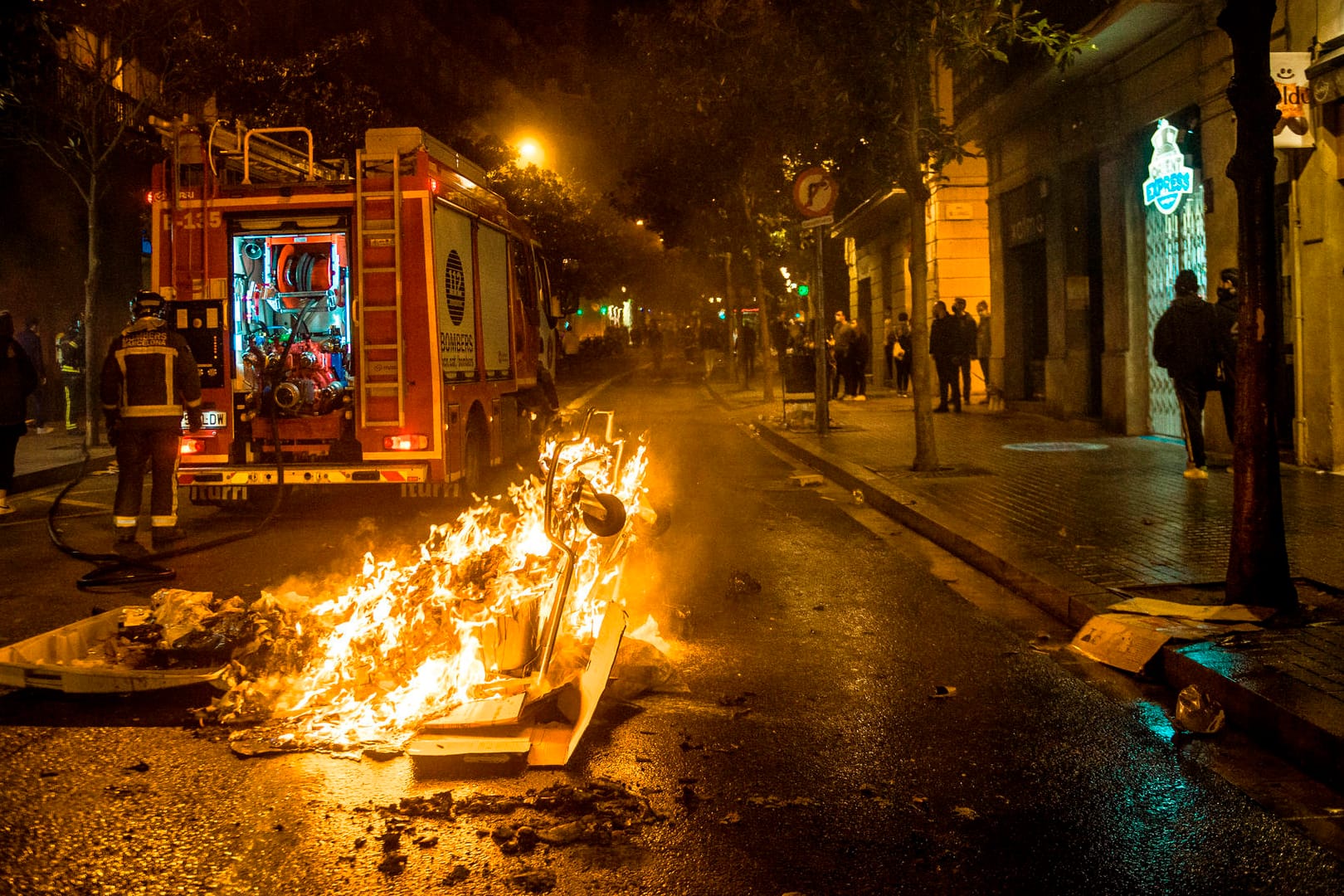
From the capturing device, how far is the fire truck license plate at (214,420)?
10.6m

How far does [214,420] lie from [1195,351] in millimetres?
9048

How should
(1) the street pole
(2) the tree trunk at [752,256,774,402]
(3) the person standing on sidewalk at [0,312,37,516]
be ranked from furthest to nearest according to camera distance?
(2) the tree trunk at [752,256,774,402] < (1) the street pole < (3) the person standing on sidewalk at [0,312,37,516]

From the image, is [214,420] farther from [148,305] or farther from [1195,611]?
[1195,611]

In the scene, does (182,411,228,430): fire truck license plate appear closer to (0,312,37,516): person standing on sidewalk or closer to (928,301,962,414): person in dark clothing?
(0,312,37,516): person standing on sidewalk

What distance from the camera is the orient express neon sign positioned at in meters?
14.0

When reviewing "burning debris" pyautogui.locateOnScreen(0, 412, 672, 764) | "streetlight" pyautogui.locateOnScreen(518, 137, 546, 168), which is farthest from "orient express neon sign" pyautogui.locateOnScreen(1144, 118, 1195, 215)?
"streetlight" pyautogui.locateOnScreen(518, 137, 546, 168)

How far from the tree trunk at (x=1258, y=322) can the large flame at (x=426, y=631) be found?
3278 millimetres

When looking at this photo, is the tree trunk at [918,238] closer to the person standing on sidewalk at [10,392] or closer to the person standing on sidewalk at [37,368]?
the person standing on sidewalk at [10,392]

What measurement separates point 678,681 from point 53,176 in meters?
22.1

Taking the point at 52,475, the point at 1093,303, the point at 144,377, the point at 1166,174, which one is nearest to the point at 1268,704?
the point at 144,377

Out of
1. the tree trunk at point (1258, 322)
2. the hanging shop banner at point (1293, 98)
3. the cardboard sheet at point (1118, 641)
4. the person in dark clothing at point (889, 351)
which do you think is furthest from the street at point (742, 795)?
the person in dark clothing at point (889, 351)

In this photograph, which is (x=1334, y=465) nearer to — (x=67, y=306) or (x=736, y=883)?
(x=736, y=883)

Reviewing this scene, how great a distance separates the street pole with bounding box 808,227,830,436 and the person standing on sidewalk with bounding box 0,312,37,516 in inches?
395

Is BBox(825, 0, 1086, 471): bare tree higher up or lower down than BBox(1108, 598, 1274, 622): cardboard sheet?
higher up
